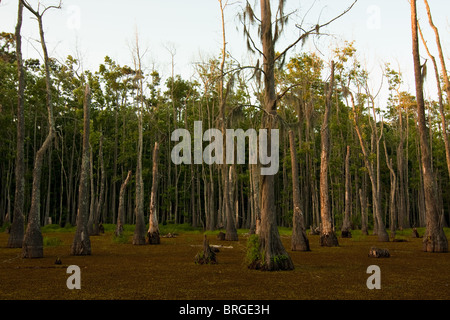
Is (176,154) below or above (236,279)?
above

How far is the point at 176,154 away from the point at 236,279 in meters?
31.7

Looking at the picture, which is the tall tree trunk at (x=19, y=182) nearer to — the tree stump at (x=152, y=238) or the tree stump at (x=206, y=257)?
the tree stump at (x=152, y=238)

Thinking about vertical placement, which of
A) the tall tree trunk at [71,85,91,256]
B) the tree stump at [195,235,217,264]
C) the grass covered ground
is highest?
the tall tree trunk at [71,85,91,256]

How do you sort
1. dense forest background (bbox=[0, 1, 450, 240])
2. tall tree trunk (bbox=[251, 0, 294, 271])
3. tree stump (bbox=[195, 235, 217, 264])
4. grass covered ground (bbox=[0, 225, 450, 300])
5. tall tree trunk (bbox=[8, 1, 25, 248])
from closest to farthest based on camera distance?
grass covered ground (bbox=[0, 225, 450, 300]) < tall tree trunk (bbox=[251, 0, 294, 271]) < tree stump (bbox=[195, 235, 217, 264]) < tall tree trunk (bbox=[8, 1, 25, 248]) < dense forest background (bbox=[0, 1, 450, 240])

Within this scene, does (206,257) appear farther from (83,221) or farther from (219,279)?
(83,221)

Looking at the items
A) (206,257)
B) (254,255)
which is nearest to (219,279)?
(254,255)

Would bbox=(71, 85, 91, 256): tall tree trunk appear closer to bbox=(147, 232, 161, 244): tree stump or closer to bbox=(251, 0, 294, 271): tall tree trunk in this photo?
bbox=(147, 232, 161, 244): tree stump

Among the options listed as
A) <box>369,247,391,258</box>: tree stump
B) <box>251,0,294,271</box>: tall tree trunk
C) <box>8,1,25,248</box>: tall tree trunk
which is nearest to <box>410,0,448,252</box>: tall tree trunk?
<box>369,247,391,258</box>: tree stump

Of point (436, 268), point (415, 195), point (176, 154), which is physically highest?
point (176, 154)

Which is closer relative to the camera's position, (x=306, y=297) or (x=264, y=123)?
(x=306, y=297)

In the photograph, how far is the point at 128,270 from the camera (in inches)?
421
